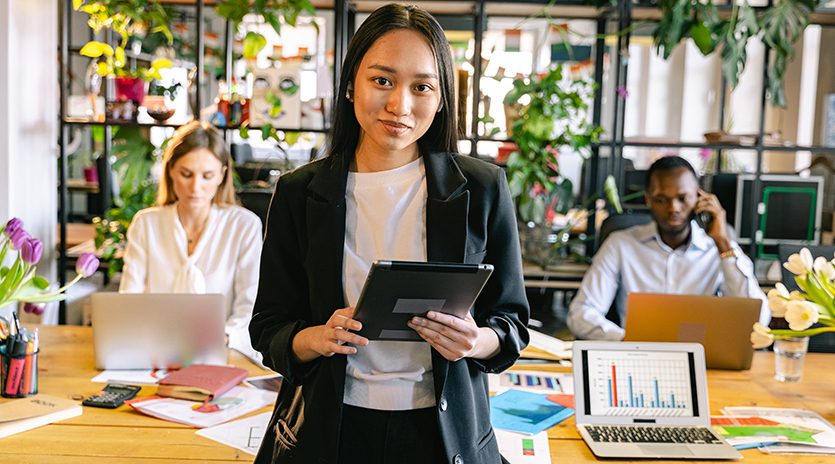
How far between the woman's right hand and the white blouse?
5.26ft

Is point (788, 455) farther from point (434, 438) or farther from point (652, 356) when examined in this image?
→ point (434, 438)

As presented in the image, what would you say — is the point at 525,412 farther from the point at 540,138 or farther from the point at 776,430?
the point at 540,138

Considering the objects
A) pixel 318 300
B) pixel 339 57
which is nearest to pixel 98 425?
pixel 318 300

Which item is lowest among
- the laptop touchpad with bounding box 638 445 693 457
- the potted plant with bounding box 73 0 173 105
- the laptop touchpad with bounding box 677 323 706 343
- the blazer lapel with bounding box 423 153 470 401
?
the laptop touchpad with bounding box 638 445 693 457

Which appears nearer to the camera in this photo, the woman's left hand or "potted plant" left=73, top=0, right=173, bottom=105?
the woman's left hand

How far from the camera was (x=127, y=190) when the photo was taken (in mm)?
4016

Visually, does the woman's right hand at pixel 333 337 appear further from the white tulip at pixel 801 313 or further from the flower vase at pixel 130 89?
the flower vase at pixel 130 89

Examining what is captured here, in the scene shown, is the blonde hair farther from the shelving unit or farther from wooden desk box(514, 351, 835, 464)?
wooden desk box(514, 351, 835, 464)

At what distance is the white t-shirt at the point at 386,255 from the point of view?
53.7 inches

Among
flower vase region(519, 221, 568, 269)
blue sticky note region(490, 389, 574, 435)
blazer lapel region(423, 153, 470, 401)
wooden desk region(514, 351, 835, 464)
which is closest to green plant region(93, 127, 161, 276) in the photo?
flower vase region(519, 221, 568, 269)

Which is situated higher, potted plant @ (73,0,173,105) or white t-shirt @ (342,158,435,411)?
potted plant @ (73,0,173,105)

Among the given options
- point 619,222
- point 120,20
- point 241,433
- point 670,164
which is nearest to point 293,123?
point 120,20

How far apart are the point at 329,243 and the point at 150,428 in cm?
77

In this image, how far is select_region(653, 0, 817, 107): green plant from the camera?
12.4 ft
